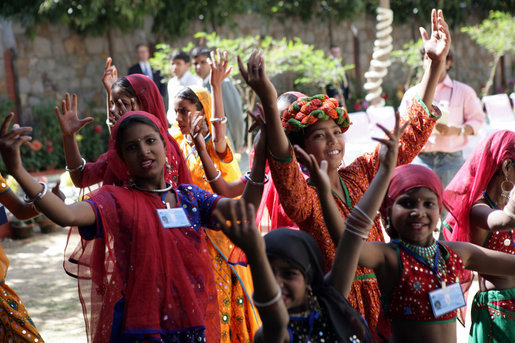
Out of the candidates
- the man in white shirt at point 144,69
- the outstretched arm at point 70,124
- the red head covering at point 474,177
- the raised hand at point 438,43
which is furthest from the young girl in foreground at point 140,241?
the man in white shirt at point 144,69

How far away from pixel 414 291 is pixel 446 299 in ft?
0.40

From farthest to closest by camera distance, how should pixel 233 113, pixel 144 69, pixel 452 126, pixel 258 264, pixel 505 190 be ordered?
pixel 144 69 → pixel 233 113 → pixel 452 126 → pixel 505 190 → pixel 258 264

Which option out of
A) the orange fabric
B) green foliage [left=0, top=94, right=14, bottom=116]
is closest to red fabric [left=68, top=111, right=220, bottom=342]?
the orange fabric

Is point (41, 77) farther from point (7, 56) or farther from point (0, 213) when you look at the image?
point (0, 213)

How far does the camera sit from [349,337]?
7.08 feet

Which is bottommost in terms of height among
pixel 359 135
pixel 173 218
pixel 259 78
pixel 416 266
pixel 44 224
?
pixel 44 224

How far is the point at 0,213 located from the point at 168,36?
10.8 meters

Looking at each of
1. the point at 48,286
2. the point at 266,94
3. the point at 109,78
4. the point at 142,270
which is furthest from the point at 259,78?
the point at 48,286

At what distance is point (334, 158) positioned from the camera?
291 centimetres

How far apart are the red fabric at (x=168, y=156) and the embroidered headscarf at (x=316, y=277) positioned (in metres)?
0.94

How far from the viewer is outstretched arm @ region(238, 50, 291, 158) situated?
248 centimetres

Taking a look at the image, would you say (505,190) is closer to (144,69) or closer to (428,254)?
(428,254)

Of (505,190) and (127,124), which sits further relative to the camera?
(505,190)

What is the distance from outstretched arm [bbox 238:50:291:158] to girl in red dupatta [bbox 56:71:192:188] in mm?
740
